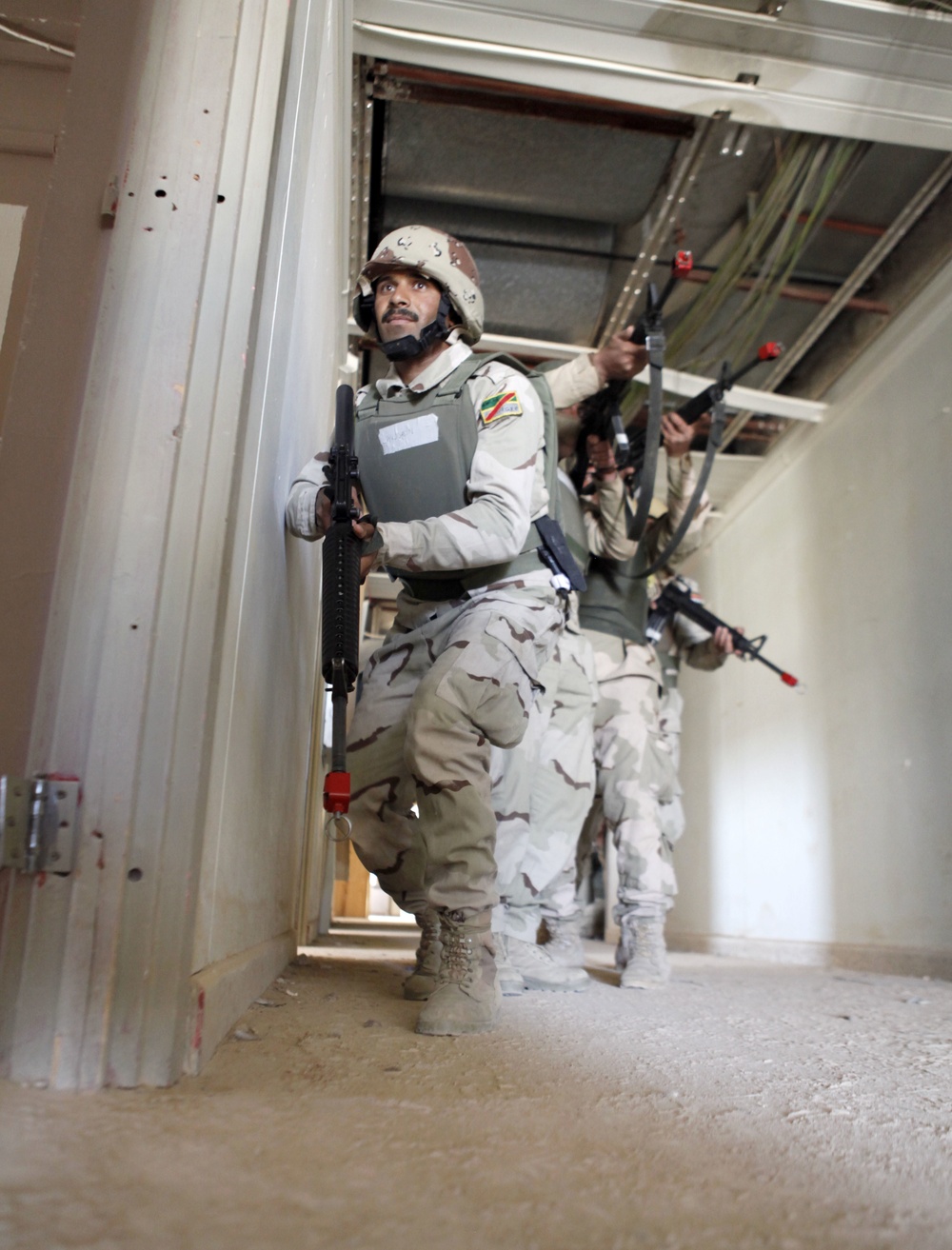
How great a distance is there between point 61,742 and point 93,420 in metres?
0.33

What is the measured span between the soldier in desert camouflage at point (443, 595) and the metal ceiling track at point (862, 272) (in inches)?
70.5

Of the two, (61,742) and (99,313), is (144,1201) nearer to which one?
(61,742)

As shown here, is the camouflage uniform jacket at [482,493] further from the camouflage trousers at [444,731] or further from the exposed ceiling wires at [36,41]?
the exposed ceiling wires at [36,41]

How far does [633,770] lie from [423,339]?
1.29 meters

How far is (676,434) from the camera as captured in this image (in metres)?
2.74

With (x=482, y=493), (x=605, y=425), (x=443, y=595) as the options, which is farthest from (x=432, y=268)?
(x=605, y=425)

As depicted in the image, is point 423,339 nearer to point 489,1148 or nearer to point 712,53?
point 712,53

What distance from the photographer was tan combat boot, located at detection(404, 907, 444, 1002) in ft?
4.88

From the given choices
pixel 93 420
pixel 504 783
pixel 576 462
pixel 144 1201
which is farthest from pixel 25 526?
pixel 576 462

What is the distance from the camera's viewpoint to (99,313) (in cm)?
98

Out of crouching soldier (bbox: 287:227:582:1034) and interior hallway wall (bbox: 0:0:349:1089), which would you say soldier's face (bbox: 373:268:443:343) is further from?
interior hallway wall (bbox: 0:0:349:1089)

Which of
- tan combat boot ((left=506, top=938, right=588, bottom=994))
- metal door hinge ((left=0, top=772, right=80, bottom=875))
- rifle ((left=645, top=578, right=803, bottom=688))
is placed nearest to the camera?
metal door hinge ((left=0, top=772, right=80, bottom=875))

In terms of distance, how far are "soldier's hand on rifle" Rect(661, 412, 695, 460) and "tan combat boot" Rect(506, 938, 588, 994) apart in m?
1.52

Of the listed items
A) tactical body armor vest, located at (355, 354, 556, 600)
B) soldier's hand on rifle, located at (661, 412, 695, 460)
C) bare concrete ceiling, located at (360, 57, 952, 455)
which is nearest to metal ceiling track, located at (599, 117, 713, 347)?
bare concrete ceiling, located at (360, 57, 952, 455)
